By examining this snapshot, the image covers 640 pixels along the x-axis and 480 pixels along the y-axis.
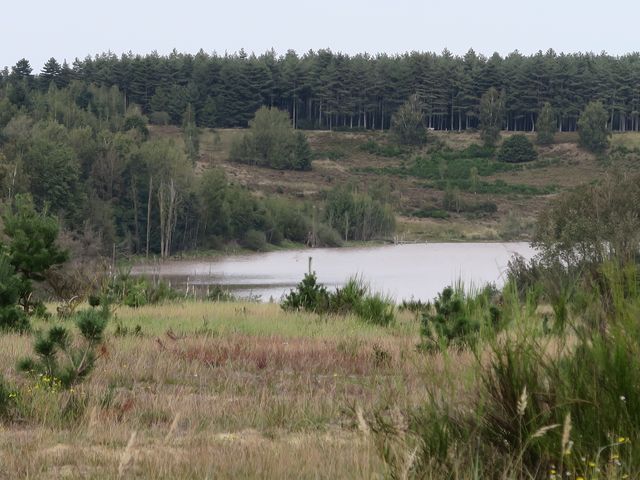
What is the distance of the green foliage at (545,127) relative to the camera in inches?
4978

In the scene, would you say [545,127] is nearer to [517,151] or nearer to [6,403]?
[517,151]

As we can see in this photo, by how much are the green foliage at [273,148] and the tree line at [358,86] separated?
19.9m

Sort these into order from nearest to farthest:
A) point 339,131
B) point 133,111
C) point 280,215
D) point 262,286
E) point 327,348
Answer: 1. point 327,348
2. point 262,286
3. point 280,215
4. point 133,111
5. point 339,131

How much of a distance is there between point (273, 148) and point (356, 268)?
5754cm

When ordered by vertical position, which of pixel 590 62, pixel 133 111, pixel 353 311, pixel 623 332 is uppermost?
pixel 590 62

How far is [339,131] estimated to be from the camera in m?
138

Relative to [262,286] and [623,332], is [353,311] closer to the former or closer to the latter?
[623,332]

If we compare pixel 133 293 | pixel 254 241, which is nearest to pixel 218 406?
pixel 133 293

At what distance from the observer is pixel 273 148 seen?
11712 cm

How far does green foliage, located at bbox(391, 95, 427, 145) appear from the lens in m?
132

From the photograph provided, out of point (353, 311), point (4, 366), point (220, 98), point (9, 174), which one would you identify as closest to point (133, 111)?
point (220, 98)

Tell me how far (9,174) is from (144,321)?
4405 cm

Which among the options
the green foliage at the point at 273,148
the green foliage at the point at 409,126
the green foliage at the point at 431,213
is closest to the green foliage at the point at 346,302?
the green foliage at the point at 431,213

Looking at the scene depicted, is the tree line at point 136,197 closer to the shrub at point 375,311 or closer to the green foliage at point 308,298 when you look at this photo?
the green foliage at point 308,298
